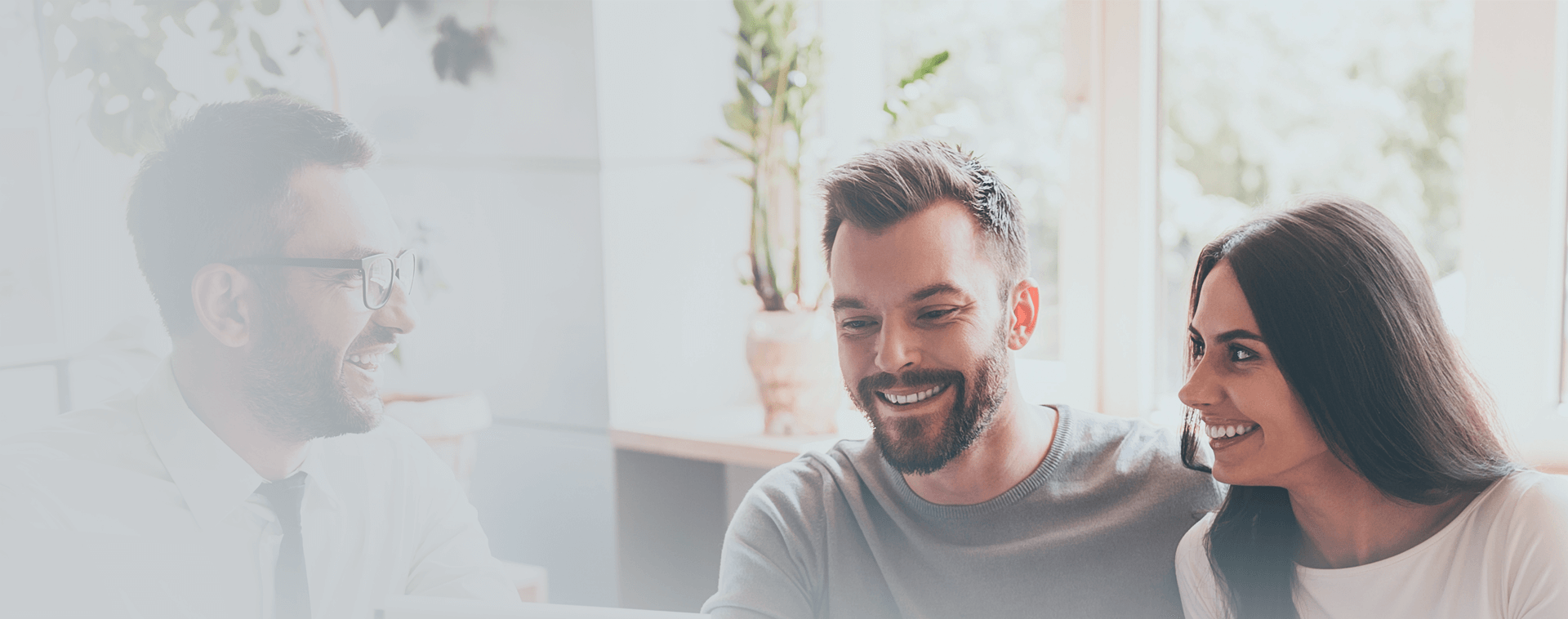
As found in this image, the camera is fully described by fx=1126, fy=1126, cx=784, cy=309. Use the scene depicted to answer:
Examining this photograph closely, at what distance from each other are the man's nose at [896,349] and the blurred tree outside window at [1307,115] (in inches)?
30.5

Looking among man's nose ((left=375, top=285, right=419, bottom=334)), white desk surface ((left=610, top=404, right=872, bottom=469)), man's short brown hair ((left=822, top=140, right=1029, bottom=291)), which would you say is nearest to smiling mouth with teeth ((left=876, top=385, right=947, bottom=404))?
man's short brown hair ((left=822, top=140, right=1029, bottom=291))

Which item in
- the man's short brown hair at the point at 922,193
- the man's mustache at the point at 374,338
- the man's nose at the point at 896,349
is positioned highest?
the man's short brown hair at the point at 922,193

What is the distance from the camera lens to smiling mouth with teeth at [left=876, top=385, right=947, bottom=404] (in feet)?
3.64

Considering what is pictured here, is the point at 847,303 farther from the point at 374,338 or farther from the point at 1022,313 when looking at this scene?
the point at 374,338

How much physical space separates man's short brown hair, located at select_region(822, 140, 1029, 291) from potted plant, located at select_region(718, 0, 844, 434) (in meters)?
0.59

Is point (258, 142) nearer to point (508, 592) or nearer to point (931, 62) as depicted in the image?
point (508, 592)

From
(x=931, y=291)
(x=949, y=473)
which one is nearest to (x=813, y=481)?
(x=949, y=473)

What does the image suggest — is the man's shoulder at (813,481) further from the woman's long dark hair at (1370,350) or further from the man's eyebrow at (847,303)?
the woman's long dark hair at (1370,350)

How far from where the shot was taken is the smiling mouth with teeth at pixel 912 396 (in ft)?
3.64

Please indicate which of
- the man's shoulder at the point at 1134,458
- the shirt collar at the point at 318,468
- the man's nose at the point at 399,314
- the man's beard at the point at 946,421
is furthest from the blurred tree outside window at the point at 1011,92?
the shirt collar at the point at 318,468

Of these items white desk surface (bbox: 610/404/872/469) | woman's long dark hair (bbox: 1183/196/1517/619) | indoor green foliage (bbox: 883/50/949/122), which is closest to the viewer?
woman's long dark hair (bbox: 1183/196/1517/619)

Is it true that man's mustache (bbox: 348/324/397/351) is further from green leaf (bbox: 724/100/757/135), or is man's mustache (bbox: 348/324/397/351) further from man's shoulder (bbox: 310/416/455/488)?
green leaf (bbox: 724/100/757/135)

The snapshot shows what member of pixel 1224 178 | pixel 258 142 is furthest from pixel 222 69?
pixel 1224 178

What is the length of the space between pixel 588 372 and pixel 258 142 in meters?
0.46
